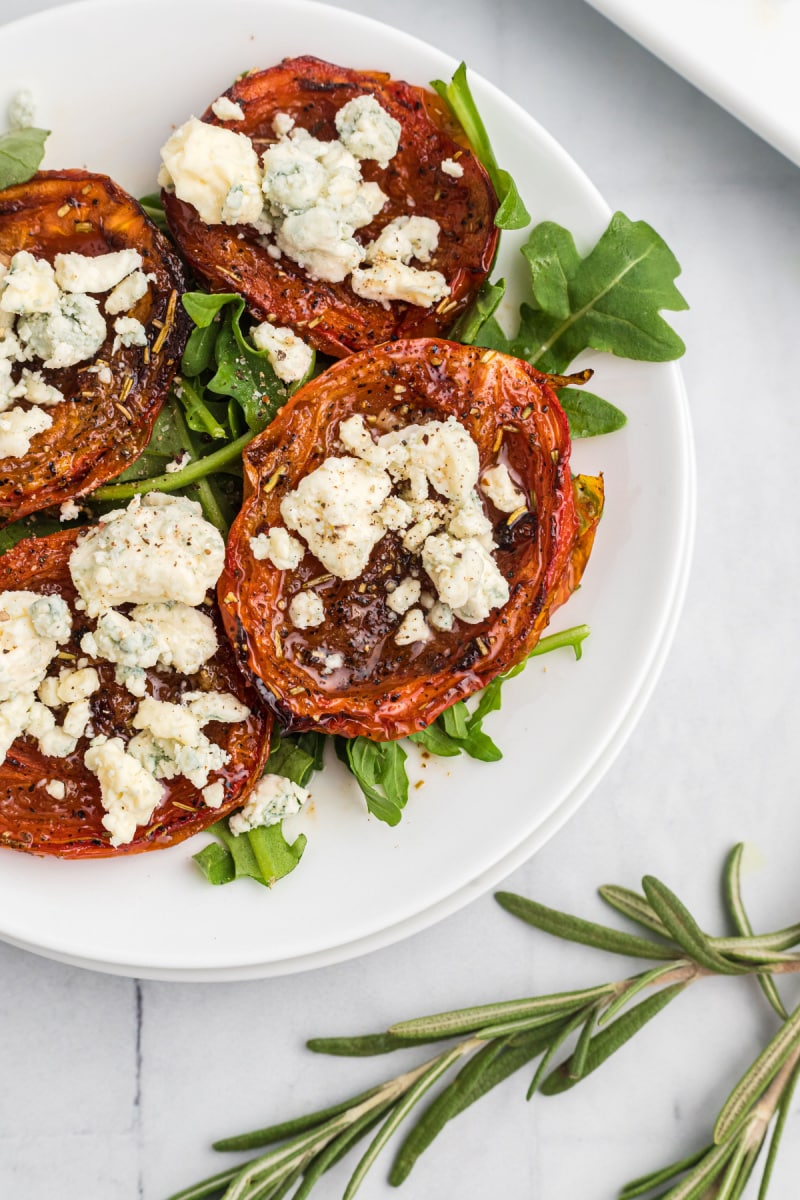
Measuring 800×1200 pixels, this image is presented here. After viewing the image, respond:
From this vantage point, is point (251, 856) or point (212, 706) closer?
point (212, 706)

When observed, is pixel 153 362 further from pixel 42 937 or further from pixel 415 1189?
pixel 415 1189

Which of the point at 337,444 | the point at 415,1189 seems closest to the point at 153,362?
the point at 337,444

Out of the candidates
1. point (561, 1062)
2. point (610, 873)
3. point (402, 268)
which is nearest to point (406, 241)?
point (402, 268)

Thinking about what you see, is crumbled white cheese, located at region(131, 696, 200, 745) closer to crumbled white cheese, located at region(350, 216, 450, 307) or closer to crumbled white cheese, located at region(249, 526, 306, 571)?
crumbled white cheese, located at region(249, 526, 306, 571)

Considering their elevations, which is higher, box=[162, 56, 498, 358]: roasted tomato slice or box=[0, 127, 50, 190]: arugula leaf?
box=[162, 56, 498, 358]: roasted tomato slice

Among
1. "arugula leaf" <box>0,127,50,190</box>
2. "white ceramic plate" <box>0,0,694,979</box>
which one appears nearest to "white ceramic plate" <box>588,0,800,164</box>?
"white ceramic plate" <box>0,0,694,979</box>

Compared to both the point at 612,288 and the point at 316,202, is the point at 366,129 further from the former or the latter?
the point at 612,288

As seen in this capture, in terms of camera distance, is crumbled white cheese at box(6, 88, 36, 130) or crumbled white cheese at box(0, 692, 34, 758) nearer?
crumbled white cheese at box(0, 692, 34, 758)

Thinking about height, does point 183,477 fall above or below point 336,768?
above
